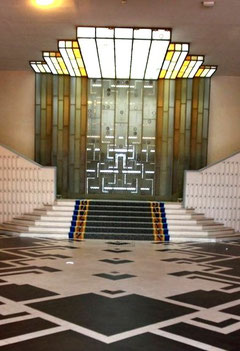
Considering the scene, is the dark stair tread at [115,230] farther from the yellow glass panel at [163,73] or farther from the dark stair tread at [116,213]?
the yellow glass panel at [163,73]

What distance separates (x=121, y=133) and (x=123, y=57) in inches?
109

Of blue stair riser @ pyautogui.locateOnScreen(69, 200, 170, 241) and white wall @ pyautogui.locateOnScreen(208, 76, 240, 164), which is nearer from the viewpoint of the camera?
blue stair riser @ pyautogui.locateOnScreen(69, 200, 170, 241)

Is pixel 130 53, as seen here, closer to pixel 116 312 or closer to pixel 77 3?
pixel 77 3

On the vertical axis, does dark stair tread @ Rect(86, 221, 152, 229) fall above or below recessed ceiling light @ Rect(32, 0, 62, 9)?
below

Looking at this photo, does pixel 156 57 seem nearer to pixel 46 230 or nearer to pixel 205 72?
pixel 205 72

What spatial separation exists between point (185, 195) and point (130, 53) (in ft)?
12.9

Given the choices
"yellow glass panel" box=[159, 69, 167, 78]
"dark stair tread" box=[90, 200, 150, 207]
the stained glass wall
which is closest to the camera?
"dark stair tread" box=[90, 200, 150, 207]

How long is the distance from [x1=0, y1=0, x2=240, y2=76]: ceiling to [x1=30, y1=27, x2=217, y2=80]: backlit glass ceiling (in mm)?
286

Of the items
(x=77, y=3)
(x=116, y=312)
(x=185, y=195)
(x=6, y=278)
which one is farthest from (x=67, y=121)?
(x=116, y=312)

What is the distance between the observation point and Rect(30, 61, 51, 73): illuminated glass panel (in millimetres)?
12484

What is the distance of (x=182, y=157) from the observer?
44.0 feet

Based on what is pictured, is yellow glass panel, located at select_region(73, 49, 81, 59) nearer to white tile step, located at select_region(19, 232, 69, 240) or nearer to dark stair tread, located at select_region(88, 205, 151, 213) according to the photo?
dark stair tread, located at select_region(88, 205, 151, 213)

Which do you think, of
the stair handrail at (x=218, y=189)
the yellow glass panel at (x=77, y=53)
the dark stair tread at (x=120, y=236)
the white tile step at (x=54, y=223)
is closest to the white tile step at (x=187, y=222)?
the stair handrail at (x=218, y=189)

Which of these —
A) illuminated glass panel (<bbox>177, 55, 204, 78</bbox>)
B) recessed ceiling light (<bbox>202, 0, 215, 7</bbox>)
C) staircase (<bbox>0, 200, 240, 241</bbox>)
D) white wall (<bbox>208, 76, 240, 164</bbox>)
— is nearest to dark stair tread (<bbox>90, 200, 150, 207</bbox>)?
staircase (<bbox>0, 200, 240, 241</bbox>)
